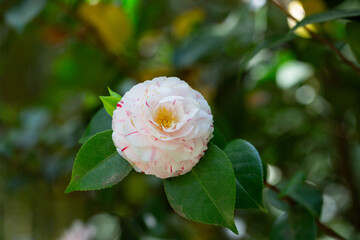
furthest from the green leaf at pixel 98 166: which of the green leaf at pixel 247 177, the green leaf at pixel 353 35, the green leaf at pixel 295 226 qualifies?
the green leaf at pixel 353 35

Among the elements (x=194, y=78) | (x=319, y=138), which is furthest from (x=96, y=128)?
(x=319, y=138)

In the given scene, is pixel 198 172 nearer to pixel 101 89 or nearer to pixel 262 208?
pixel 262 208

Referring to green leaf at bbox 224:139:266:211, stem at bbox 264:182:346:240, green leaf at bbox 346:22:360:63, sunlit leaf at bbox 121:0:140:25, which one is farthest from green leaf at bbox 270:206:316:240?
sunlit leaf at bbox 121:0:140:25

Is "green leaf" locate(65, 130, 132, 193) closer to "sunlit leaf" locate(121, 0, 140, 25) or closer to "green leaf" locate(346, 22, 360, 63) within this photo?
"green leaf" locate(346, 22, 360, 63)

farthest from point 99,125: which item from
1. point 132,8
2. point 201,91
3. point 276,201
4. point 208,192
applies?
point 132,8

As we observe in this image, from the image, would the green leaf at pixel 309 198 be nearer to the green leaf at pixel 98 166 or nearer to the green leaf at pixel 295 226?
the green leaf at pixel 295 226

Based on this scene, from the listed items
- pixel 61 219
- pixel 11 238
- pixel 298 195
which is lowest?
pixel 11 238
